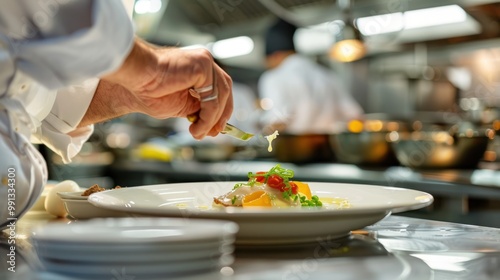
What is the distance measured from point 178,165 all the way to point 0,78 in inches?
126

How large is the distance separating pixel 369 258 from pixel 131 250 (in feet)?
1.10

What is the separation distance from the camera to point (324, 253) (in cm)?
81

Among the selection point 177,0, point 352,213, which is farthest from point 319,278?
point 177,0

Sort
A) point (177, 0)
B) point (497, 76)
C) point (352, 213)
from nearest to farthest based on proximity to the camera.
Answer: point (352, 213)
point (497, 76)
point (177, 0)

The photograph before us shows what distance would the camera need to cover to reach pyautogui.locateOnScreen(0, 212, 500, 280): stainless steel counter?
687mm

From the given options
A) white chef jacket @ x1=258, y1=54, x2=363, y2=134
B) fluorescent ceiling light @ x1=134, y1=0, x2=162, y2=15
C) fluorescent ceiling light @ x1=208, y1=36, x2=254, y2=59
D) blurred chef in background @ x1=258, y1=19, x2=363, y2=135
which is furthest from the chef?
fluorescent ceiling light @ x1=208, y1=36, x2=254, y2=59

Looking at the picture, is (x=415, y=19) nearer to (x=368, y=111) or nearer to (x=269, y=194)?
(x=368, y=111)

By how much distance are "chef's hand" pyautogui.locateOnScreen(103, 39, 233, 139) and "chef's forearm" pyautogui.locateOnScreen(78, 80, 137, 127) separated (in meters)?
0.12

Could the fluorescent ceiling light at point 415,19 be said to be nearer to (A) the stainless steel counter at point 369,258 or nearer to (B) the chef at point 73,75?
(B) the chef at point 73,75

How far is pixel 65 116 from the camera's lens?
1307 millimetres

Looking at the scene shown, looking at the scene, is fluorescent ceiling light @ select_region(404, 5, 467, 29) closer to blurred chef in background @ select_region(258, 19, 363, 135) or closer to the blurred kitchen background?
the blurred kitchen background

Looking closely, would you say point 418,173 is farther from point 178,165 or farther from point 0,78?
point 0,78

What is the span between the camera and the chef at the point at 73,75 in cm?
90

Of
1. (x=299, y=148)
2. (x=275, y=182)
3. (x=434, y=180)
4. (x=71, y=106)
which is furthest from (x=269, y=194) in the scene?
(x=299, y=148)
